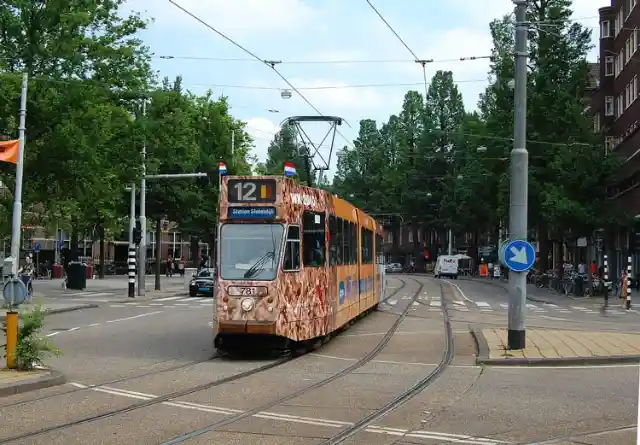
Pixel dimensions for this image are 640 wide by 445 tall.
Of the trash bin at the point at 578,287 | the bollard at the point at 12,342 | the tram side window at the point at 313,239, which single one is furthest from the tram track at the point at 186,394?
the trash bin at the point at 578,287

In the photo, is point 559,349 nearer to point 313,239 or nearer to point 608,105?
point 313,239

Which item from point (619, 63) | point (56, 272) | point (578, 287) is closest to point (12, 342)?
point (578, 287)

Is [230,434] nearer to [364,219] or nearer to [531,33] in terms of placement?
[364,219]

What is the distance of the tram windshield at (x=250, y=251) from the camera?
15180 mm

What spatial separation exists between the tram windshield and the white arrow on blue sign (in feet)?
13.9

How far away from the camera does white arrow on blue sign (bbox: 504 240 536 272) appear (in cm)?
1622

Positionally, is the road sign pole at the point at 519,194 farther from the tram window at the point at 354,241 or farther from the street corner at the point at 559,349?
the tram window at the point at 354,241

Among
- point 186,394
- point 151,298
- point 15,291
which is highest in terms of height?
point 15,291

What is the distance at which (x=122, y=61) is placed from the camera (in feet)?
113

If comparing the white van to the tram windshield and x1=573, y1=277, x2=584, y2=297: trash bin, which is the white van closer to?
x1=573, y1=277, x2=584, y2=297: trash bin

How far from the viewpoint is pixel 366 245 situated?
24.2 m

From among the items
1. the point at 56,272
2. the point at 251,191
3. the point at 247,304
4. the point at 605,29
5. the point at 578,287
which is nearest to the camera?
the point at 247,304

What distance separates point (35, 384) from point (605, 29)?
192ft

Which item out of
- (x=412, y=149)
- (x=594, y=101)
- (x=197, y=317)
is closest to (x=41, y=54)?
(x=197, y=317)
